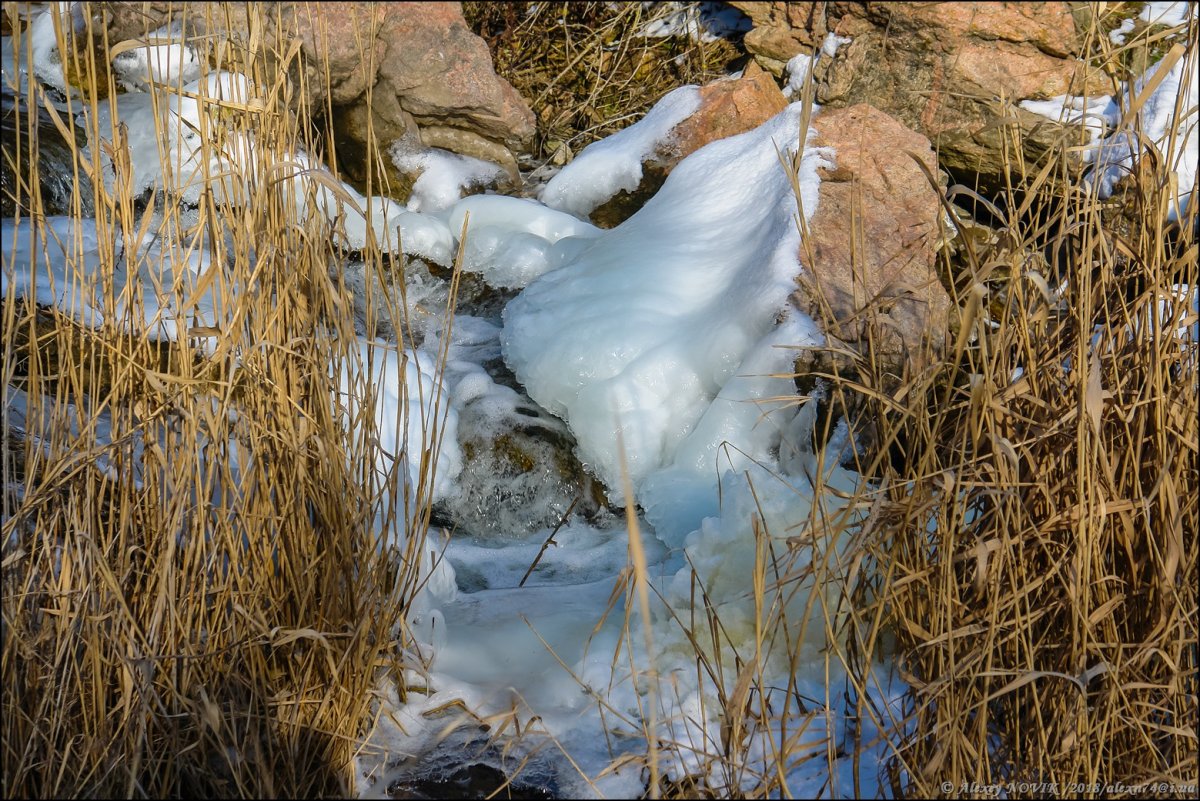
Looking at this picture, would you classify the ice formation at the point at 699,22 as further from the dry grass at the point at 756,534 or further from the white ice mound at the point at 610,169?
the dry grass at the point at 756,534

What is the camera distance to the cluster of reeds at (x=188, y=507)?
1.47 meters

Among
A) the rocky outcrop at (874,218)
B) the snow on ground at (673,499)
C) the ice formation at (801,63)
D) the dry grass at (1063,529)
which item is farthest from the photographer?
the ice formation at (801,63)

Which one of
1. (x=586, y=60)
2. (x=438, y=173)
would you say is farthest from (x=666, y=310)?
(x=586, y=60)

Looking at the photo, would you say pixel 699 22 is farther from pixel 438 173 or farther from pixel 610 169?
pixel 438 173

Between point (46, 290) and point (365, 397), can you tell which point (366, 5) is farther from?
point (365, 397)

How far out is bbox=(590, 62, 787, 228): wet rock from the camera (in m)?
4.14

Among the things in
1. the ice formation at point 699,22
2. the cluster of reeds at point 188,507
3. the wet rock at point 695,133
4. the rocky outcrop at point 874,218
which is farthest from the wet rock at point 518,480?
the ice formation at point 699,22

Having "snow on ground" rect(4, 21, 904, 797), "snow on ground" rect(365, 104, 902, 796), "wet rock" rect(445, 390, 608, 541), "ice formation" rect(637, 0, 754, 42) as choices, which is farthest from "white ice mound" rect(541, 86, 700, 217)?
"wet rock" rect(445, 390, 608, 541)

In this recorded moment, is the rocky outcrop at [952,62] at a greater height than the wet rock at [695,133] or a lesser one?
greater

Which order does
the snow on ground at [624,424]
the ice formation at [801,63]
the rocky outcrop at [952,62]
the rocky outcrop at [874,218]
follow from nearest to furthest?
the snow on ground at [624,424], the rocky outcrop at [874,218], the rocky outcrop at [952,62], the ice formation at [801,63]

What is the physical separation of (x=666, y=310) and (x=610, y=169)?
124cm

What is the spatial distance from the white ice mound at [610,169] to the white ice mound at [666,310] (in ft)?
1.78

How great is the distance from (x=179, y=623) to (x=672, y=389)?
71.6 inches

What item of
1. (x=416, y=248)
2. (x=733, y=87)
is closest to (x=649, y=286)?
(x=416, y=248)
